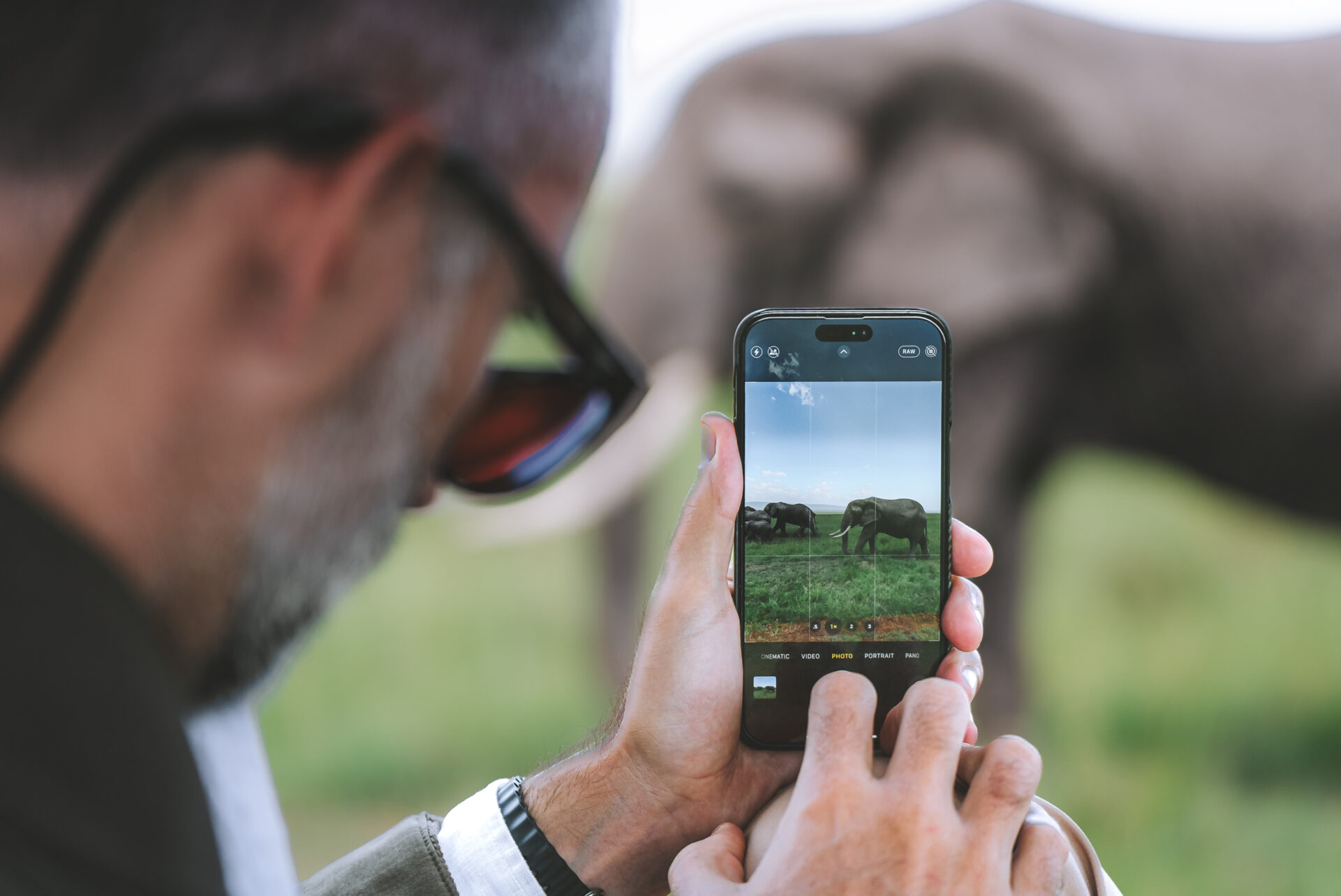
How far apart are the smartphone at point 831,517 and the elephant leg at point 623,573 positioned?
71 centimetres

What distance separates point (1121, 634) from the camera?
5.26 ft

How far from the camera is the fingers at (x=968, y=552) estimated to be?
0.45 metres

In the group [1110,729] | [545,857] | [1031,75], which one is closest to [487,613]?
[1110,729]

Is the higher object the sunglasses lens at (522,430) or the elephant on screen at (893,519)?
the sunglasses lens at (522,430)

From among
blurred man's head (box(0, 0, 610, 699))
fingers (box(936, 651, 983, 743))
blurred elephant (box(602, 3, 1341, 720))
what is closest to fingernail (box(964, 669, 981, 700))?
fingers (box(936, 651, 983, 743))

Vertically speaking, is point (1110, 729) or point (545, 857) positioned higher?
point (545, 857)

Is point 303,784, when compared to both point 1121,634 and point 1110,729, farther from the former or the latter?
point 1121,634

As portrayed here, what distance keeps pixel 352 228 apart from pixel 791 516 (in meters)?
0.23

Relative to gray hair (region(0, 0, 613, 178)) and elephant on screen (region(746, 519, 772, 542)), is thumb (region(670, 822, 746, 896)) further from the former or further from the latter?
gray hair (region(0, 0, 613, 178))

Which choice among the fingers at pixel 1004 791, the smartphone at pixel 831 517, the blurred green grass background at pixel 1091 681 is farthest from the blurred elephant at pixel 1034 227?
the fingers at pixel 1004 791

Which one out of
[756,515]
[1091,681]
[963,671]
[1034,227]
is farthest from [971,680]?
[1091,681]

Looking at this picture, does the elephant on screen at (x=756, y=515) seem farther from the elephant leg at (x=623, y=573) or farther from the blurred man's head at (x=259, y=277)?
the elephant leg at (x=623, y=573)

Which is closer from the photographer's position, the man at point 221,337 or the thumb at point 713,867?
the man at point 221,337

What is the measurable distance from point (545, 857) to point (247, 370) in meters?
0.28
